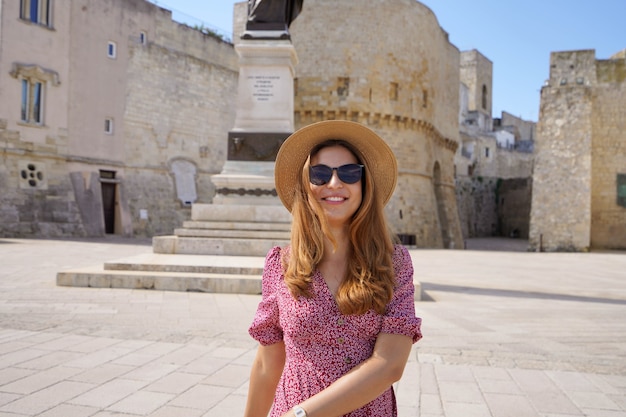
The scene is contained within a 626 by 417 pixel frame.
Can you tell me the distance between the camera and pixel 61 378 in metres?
3.20

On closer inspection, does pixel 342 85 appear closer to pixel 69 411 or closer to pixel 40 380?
pixel 40 380

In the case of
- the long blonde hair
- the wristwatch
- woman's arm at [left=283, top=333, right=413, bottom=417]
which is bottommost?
the wristwatch

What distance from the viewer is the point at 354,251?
1.67 metres

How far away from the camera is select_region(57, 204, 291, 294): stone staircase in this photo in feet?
21.4

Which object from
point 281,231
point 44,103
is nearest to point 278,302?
point 281,231

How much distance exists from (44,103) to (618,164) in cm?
2073

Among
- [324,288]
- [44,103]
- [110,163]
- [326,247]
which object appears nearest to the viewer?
[324,288]

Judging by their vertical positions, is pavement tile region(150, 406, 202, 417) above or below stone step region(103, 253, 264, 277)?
below

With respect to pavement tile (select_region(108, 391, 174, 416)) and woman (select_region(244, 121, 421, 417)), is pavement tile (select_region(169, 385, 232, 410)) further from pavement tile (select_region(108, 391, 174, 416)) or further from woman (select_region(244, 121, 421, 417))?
woman (select_region(244, 121, 421, 417))

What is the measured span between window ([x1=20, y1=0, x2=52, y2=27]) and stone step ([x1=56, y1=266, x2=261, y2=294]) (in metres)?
15.4

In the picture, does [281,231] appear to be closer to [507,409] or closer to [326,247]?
[507,409]

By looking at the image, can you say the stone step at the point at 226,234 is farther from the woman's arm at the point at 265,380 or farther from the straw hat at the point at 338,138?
the woman's arm at the point at 265,380

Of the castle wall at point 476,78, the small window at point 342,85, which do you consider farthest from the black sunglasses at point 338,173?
the castle wall at point 476,78

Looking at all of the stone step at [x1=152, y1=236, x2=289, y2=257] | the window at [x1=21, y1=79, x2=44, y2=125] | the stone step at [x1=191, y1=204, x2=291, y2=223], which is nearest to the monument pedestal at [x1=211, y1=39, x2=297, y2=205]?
the stone step at [x1=191, y1=204, x2=291, y2=223]
